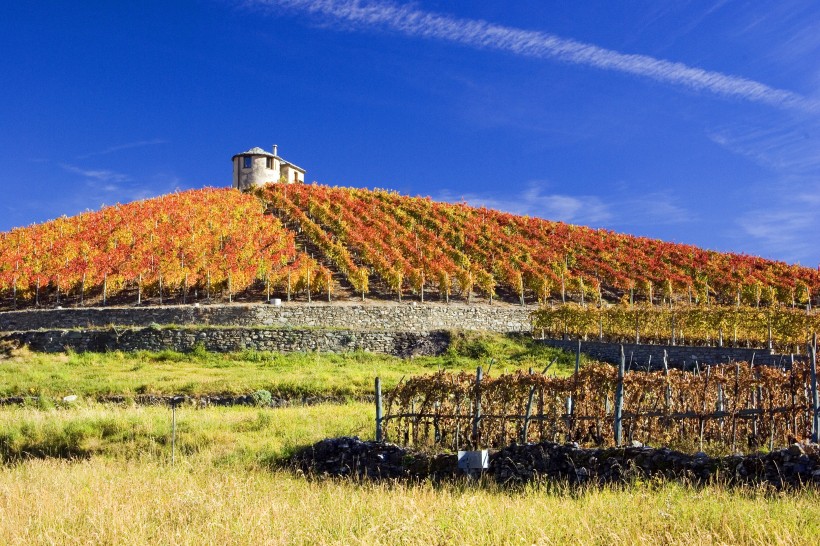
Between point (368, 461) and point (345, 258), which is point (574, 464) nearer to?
point (368, 461)

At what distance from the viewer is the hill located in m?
47.0

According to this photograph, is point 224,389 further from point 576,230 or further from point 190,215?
point 576,230

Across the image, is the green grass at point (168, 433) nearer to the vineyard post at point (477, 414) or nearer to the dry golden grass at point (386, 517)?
the vineyard post at point (477, 414)

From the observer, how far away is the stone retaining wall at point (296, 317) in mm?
38812

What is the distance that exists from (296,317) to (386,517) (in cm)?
3224

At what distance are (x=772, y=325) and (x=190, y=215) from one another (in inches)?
1860

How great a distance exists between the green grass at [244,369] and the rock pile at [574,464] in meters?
10.3

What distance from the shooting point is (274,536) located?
7676 mm

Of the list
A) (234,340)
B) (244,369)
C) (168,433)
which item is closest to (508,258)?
(234,340)

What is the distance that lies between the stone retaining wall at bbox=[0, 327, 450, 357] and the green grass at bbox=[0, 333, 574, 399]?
36.8 inches

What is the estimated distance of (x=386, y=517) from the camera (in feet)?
27.0

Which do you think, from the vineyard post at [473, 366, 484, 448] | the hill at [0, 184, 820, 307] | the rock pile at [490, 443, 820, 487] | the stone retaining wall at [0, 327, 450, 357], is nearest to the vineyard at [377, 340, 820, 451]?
the vineyard post at [473, 366, 484, 448]

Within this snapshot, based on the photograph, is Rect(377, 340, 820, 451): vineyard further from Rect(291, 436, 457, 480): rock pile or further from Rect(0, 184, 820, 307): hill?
Rect(0, 184, 820, 307): hill

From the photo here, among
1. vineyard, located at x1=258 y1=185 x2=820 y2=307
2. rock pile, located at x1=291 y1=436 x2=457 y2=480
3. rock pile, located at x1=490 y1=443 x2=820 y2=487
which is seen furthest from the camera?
vineyard, located at x1=258 y1=185 x2=820 y2=307
